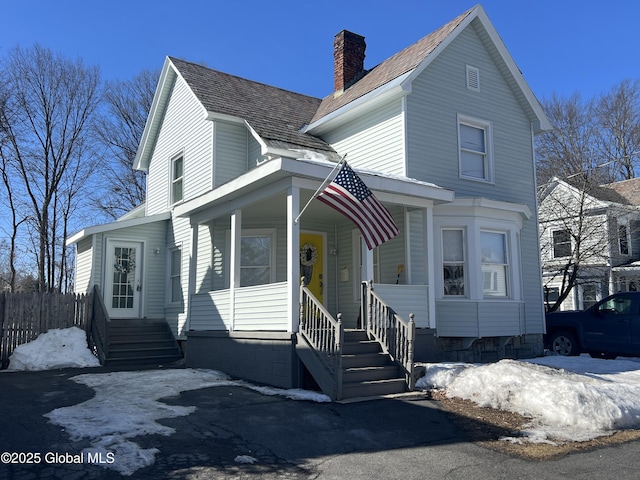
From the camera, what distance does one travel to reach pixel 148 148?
18.1 meters

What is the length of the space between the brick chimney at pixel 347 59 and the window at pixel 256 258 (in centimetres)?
576

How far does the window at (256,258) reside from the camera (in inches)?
510

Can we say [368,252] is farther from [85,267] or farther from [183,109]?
[85,267]

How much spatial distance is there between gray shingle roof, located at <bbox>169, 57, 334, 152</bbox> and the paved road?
7.41 m

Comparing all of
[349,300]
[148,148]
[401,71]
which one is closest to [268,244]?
[349,300]

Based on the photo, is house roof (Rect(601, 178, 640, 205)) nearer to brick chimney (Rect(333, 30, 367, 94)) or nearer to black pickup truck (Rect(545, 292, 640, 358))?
black pickup truck (Rect(545, 292, 640, 358))

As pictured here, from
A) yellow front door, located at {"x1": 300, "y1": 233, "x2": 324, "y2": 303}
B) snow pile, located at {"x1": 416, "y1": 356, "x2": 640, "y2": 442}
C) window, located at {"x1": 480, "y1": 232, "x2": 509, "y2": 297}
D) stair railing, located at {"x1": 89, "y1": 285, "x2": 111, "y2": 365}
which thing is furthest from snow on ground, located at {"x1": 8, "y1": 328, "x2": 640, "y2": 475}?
yellow front door, located at {"x1": 300, "y1": 233, "x2": 324, "y2": 303}

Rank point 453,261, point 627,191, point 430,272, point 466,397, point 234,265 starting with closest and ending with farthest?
point 466,397
point 234,265
point 430,272
point 453,261
point 627,191

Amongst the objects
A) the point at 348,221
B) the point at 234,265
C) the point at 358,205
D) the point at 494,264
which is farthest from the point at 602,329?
the point at 234,265

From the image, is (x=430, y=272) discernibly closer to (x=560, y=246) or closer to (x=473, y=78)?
(x=473, y=78)

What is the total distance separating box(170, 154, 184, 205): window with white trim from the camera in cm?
1582

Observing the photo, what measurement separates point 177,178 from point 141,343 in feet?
16.2

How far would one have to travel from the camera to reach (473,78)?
13.9m

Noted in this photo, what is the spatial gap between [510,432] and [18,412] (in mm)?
6154
